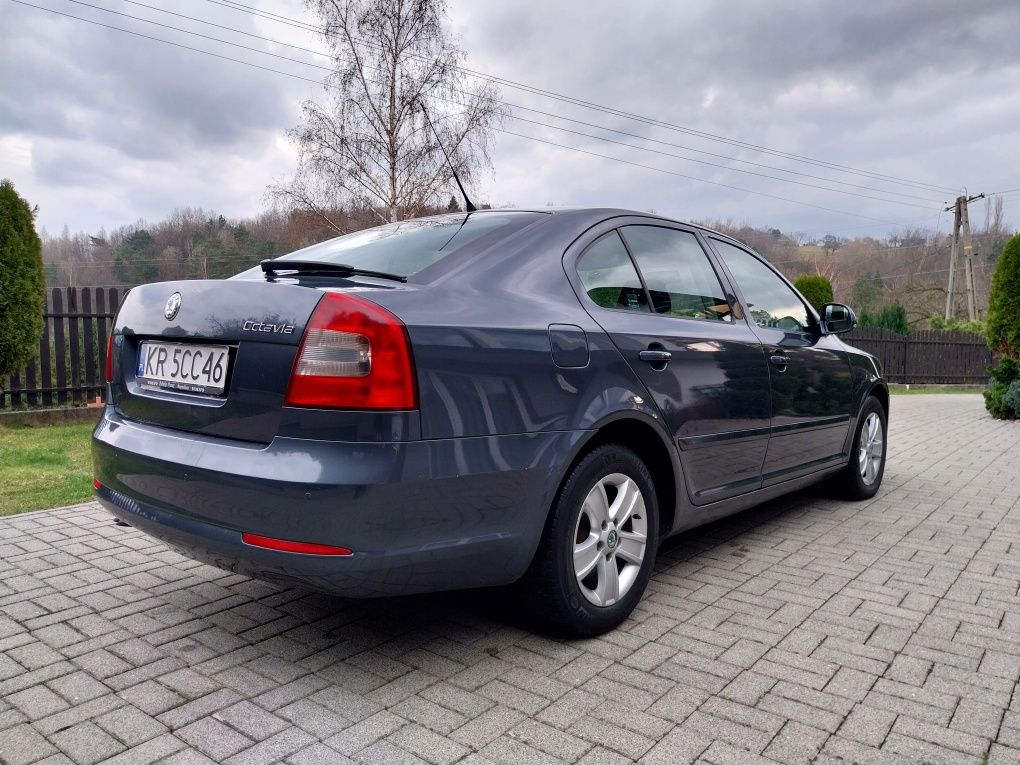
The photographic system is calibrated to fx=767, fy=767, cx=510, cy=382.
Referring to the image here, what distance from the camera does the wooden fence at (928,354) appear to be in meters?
22.9

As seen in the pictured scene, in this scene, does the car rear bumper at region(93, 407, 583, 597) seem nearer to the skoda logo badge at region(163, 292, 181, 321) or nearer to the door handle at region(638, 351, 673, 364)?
the skoda logo badge at region(163, 292, 181, 321)

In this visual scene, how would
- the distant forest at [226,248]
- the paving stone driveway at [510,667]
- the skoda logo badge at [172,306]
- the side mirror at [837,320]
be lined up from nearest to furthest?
the paving stone driveway at [510,667], the skoda logo badge at [172,306], the side mirror at [837,320], the distant forest at [226,248]

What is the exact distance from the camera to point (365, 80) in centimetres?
2338

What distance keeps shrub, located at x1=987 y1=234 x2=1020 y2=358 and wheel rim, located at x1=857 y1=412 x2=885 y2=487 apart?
25.1 feet

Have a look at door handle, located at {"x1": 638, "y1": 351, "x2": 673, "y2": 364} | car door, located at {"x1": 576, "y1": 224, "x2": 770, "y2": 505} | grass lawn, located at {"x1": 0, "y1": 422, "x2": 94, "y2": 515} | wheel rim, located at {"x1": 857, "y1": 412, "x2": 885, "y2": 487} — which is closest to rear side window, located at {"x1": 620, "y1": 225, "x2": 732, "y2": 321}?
car door, located at {"x1": 576, "y1": 224, "x2": 770, "y2": 505}

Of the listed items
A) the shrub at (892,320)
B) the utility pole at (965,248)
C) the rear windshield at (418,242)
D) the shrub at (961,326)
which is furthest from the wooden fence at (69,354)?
the utility pole at (965,248)

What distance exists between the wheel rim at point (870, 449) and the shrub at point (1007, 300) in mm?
7664

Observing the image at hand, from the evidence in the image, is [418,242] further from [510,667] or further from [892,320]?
[892,320]

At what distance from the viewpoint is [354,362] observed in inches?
85.0

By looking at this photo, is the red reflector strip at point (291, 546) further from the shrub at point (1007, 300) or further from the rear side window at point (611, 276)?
the shrub at point (1007, 300)

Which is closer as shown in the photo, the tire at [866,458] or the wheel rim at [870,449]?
the tire at [866,458]

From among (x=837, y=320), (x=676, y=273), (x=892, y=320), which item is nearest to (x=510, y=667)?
(x=676, y=273)

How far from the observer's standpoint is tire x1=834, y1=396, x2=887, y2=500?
509 centimetres

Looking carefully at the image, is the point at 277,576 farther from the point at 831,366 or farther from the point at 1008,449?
the point at 1008,449
